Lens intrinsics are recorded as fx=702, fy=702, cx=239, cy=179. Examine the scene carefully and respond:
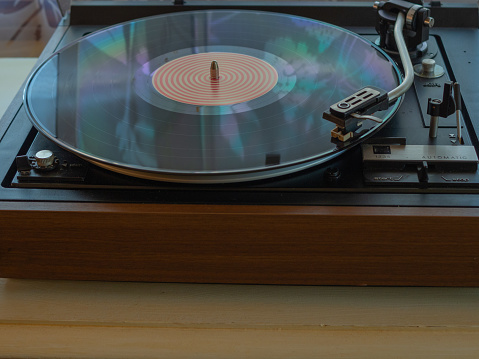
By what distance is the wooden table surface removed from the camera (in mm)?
812

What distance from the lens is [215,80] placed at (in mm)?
1034

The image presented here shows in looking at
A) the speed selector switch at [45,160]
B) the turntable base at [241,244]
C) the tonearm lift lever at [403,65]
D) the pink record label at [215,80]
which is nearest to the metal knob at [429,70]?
the tonearm lift lever at [403,65]

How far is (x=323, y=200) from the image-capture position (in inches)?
31.9

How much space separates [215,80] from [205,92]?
0.04 metres

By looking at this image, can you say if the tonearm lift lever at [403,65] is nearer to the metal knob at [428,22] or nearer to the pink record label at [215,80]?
the metal knob at [428,22]

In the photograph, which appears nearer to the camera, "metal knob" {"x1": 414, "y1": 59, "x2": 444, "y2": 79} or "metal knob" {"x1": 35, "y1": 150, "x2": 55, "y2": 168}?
"metal knob" {"x1": 35, "y1": 150, "x2": 55, "y2": 168}

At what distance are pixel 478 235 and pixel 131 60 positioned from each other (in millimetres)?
574

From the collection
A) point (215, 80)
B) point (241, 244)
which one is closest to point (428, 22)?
point (215, 80)

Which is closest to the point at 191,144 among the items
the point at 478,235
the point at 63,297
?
the point at 63,297

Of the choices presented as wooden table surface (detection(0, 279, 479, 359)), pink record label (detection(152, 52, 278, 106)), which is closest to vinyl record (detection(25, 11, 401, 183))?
pink record label (detection(152, 52, 278, 106))

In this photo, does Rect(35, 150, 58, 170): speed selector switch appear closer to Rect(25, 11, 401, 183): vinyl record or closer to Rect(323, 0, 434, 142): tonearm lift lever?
Rect(25, 11, 401, 183): vinyl record

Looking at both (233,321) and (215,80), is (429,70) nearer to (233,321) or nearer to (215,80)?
(215,80)

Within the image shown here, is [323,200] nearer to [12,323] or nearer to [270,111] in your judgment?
[270,111]

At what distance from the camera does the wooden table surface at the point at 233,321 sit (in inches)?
32.0
